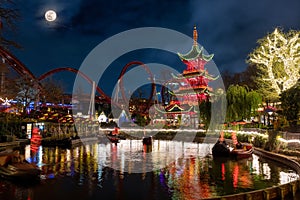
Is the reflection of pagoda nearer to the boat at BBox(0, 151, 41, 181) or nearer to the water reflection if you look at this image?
the water reflection

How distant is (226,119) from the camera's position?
38.9m

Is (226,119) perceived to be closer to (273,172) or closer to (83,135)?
(83,135)

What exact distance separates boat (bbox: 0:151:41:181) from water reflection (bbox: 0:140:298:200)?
448 mm

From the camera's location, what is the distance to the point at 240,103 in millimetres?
37781

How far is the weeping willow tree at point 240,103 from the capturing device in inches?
1486

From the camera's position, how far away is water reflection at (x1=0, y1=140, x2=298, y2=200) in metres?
12.7

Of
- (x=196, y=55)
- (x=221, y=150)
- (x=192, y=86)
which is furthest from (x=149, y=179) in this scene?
(x=196, y=55)

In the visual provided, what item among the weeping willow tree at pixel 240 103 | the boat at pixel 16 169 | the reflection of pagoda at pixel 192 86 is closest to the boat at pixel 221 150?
the boat at pixel 16 169

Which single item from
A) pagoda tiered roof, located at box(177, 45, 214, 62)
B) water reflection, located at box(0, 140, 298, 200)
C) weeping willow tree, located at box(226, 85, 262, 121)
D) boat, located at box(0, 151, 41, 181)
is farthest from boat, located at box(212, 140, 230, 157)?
pagoda tiered roof, located at box(177, 45, 214, 62)

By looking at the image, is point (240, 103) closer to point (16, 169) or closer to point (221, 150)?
point (221, 150)

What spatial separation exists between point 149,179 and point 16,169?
596cm

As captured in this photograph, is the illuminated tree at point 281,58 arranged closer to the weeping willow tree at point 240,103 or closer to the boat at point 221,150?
the weeping willow tree at point 240,103

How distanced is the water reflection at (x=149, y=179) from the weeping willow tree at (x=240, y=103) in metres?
15.9

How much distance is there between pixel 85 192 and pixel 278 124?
23100 millimetres
